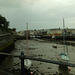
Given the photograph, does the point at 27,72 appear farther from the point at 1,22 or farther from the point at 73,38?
the point at 73,38

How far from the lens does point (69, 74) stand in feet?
23.9

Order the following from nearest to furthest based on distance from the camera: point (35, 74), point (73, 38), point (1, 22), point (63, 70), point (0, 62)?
point (35, 74), point (63, 70), point (0, 62), point (1, 22), point (73, 38)

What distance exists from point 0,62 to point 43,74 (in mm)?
4741

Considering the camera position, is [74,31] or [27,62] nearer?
[27,62]

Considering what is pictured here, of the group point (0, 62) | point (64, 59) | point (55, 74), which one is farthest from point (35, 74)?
point (0, 62)

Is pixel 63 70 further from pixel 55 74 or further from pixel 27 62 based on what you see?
pixel 27 62

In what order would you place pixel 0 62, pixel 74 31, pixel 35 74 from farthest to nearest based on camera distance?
1. pixel 74 31
2. pixel 0 62
3. pixel 35 74

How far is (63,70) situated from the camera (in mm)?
7812

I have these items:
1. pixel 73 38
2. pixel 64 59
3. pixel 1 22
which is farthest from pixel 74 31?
pixel 64 59

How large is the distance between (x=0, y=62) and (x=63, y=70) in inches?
248

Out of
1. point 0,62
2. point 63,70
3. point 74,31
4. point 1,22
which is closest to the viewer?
point 63,70

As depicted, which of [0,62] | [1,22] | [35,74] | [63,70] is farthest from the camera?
[1,22]

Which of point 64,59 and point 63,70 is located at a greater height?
point 64,59

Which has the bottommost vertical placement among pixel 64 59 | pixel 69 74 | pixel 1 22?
pixel 69 74
